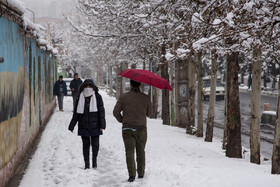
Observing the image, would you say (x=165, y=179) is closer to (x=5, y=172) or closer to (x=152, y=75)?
(x=152, y=75)

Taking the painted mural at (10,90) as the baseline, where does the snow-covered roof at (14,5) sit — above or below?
above

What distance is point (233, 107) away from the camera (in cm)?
927

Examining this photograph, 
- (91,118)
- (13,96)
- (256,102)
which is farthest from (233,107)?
(13,96)

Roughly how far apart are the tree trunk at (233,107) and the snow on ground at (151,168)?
78 cm

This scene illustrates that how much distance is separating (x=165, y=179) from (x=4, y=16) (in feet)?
12.5

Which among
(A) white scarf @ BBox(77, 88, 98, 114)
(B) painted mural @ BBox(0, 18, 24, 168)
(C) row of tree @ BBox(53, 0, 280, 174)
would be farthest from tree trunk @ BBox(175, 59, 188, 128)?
(A) white scarf @ BBox(77, 88, 98, 114)

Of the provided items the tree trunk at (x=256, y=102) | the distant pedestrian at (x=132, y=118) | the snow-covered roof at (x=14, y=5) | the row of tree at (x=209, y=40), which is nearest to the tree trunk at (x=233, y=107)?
the row of tree at (x=209, y=40)

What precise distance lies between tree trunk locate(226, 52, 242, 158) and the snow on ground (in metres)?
0.78

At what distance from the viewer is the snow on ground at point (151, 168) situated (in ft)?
20.0

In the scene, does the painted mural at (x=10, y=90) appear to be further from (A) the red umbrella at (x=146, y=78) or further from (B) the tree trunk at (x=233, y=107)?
(B) the tree trunk at (x=233, y=107)

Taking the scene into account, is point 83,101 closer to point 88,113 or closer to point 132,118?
point 88,113

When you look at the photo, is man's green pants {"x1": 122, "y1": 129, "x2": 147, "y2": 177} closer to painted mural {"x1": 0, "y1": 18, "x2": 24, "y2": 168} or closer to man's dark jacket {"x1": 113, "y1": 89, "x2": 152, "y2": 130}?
man's dark jacket {"x1": 113, "y1": 89, "x2": 152, "y2": 130}

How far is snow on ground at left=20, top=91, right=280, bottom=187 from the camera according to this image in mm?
6086

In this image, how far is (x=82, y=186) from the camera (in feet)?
20.1
